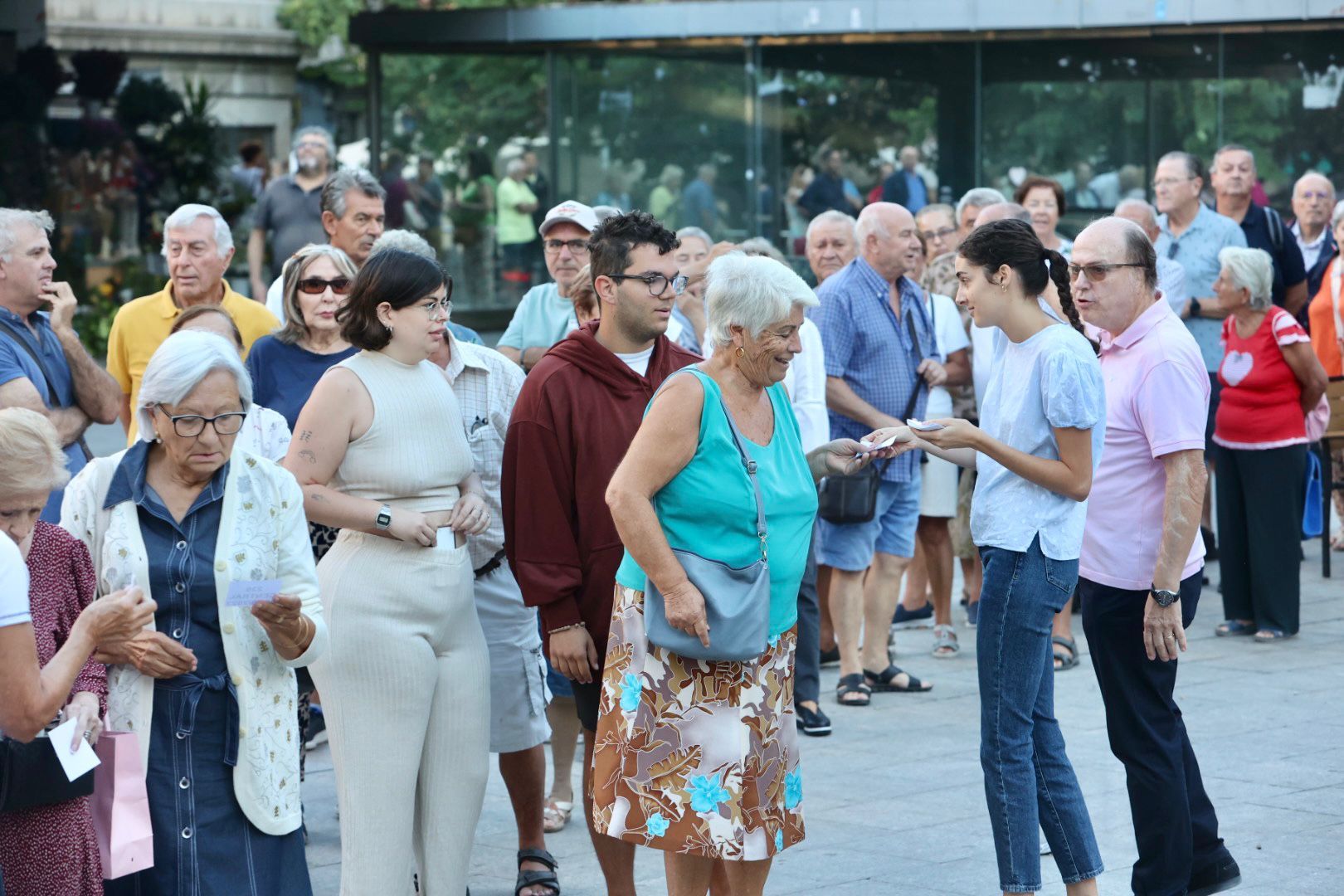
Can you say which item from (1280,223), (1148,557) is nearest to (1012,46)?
(1280,223)

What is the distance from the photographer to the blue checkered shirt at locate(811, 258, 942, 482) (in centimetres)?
809

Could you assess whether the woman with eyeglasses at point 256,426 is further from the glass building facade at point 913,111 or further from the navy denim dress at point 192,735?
the glass building facade at point 913,111

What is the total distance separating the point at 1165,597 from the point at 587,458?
66.1 inches

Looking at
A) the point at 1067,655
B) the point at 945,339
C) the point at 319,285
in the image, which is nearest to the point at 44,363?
the point at 319,285

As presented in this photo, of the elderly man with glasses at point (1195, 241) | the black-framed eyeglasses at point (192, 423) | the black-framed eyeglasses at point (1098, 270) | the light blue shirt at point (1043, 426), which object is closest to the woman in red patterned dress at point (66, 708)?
the black-framed eyeglasses at point (192, 423)

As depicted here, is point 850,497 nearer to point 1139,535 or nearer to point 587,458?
point 1139,535

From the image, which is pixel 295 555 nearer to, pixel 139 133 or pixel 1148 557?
pixel 1148 557

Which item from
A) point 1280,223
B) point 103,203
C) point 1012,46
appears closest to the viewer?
point 1280,223

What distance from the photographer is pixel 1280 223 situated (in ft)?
37.3

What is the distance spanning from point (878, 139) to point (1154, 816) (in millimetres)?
13473

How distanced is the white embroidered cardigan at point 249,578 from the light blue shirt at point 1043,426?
6.28 ft

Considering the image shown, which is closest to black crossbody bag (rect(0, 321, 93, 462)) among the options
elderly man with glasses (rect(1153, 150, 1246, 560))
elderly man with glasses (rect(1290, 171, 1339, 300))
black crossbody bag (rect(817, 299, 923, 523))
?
black crossbody bag (rect(817, 299, 923, 523))

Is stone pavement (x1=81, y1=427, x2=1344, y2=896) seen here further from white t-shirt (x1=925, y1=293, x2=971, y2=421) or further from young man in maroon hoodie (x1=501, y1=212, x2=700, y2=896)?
white t-shirt (x1=925, y1=293, x2=971, y2=421)

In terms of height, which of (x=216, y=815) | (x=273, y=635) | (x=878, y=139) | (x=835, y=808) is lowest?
(x=835, y=808)
